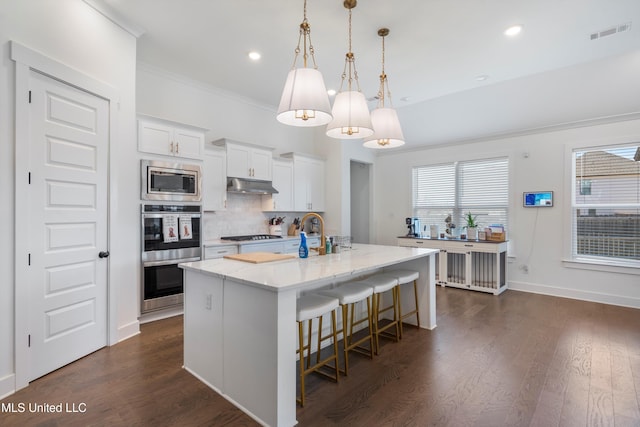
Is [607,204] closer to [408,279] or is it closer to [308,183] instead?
[408,279]

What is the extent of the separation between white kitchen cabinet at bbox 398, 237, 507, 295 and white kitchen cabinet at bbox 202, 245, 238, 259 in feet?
11.0

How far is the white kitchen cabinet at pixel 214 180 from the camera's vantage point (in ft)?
14.1

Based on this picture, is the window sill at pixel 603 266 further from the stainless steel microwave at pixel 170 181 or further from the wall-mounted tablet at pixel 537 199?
the stainless steel microwave at pixel 170 181

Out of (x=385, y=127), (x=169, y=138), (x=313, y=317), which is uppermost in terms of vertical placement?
(x=169, y=138)

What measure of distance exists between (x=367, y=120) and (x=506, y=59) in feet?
7.96

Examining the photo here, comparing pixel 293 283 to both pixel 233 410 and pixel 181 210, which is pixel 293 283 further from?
pixel 181 210

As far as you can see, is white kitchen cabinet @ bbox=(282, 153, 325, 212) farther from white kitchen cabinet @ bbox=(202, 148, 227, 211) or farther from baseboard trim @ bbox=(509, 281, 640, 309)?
baseboard trim @ bbox=(509, 281, 640, 309)

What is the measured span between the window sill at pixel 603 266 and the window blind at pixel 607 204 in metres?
0.11

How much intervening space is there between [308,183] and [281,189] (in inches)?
26.2

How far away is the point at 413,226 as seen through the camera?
20.2ft

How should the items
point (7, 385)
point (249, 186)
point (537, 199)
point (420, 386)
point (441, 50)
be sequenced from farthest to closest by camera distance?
point (537, 199) < point (249, 186) < point (441, 50) < point (420, 386) < point (7, 385)

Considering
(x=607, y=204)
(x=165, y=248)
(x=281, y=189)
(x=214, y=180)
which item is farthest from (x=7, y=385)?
(x=607, y=204)

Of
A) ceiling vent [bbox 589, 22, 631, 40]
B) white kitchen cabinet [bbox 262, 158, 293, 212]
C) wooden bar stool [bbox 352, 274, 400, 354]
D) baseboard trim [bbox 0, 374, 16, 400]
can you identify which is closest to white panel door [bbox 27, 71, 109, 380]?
baseboard trim [bbox 0, 374, 16, 400]

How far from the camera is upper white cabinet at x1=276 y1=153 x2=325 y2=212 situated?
18.5 ft
